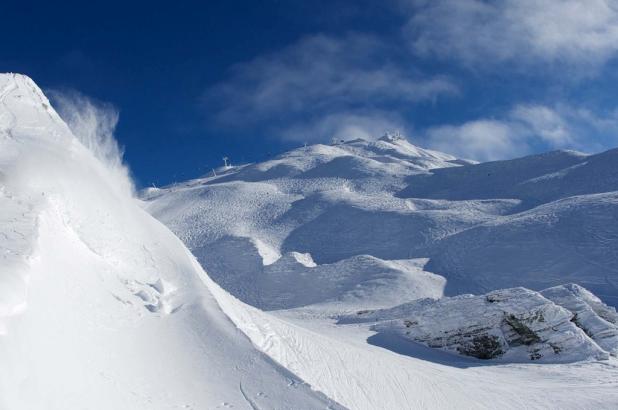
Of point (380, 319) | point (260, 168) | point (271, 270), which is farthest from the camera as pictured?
point (260, 168)

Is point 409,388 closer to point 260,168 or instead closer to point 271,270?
point 271,270

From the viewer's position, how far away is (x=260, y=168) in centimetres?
13662

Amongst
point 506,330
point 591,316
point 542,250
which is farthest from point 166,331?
point 542,250

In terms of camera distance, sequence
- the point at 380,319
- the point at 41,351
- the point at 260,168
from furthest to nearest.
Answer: the point at 260,168, the point at 380,319, the point at 41,351

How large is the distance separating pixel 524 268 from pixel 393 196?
4456 centimetres

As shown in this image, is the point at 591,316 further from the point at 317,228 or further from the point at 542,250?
Result: the point at 317,228

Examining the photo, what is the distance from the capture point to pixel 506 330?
2684 cm

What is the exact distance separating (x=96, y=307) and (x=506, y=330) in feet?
69.1

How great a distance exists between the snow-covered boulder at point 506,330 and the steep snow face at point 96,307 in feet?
51.0

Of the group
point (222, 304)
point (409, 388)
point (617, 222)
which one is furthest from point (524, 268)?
point (222, 304)

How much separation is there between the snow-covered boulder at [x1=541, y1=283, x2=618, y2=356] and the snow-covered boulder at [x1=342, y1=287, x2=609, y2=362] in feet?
2.20

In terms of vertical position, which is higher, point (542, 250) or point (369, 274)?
point (369, 274)

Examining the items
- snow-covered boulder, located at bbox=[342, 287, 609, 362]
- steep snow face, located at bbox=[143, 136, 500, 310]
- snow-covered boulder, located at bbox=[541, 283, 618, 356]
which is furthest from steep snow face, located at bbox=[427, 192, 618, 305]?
snow-covered boulder, located at bbox=[342, 287, 609, 362]

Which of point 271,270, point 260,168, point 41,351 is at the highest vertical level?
point 260,168
